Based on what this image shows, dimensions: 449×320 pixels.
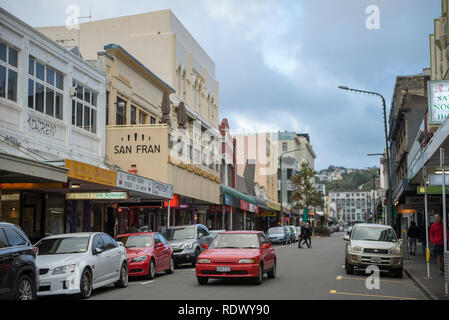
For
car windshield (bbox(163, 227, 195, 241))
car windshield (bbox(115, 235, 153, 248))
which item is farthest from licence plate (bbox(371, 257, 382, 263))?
car windshield (bbox(163, 227, 195, 241))

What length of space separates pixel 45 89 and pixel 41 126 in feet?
5.42

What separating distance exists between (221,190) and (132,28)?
Result: 13685mm

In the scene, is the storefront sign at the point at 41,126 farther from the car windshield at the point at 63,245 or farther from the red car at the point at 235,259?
the red car at the point at 235,259

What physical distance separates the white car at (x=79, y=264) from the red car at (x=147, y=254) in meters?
1.61

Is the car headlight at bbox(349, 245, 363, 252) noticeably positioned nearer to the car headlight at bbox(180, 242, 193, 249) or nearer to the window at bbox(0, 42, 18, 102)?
the car headlight at bbox(180, 242, 193, 249)

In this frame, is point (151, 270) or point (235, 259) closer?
point (235, 259)

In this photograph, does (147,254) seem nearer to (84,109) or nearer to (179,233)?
(179,233)

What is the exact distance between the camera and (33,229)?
22984 millimetres

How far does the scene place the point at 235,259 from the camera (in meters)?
15.1

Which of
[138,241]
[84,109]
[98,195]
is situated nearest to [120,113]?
[84,109]

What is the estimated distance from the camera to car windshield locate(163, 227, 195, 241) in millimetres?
23984

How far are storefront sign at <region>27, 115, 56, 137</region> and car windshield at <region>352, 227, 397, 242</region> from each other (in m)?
12.4

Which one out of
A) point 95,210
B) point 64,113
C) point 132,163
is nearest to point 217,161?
point 132,163

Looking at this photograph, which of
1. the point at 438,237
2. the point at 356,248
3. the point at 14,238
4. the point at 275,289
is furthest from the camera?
the point at 356,248
